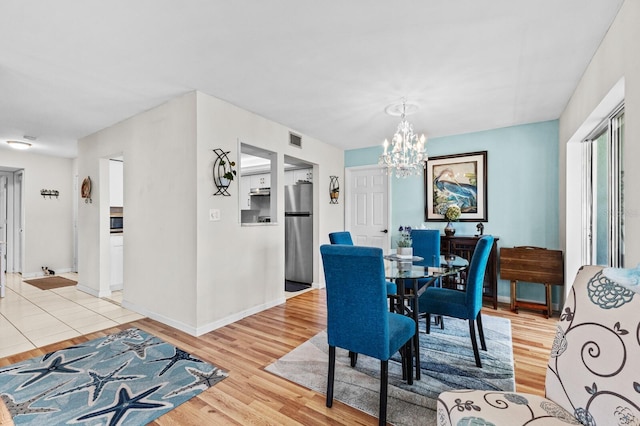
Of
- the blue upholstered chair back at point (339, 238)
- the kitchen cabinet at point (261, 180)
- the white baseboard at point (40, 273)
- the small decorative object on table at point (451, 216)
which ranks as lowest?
the white baseboard at point (40, 273)

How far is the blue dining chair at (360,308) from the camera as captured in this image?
1661 millimetres

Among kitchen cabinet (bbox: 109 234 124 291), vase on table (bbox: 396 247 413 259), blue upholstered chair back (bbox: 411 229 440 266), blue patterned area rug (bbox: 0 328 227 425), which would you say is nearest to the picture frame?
blue upholstered chair back (bbox: 411 229 440 266)

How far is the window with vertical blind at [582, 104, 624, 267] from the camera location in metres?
2.28

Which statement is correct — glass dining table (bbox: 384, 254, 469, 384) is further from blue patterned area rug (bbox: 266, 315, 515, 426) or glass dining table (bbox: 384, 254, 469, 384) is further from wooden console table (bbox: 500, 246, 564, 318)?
wooden console table (bbox: 500, 246, 564, 318)

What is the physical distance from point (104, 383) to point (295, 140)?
3343 millimetres

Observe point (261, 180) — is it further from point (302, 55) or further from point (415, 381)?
point (415, 381)

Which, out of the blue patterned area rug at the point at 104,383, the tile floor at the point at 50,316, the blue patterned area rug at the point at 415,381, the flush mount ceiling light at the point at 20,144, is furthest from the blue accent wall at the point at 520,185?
the flush mount ceiling light at the point at 20,144

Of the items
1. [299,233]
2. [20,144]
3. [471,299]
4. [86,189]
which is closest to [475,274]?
[471,299]

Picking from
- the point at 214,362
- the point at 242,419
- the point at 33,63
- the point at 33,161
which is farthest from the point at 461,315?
the point at 33,161

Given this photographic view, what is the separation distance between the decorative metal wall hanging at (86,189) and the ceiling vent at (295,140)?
3.05 metres

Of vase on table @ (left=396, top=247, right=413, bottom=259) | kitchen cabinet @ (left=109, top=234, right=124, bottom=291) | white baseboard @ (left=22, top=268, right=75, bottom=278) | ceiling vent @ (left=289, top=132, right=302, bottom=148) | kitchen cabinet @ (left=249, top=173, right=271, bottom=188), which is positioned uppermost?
ceiling vent @ (left=289, top=132, right=302, bottom=148)

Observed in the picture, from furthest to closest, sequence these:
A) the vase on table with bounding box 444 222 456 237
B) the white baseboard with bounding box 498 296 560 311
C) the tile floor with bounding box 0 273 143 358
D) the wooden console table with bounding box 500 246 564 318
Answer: the vase on table with bounding box 444 222 456 237
the white baseboard with bounding box 498 296 560 311
the wooden console table with bounding box 500 246 564 318
the tile floor with bounding box 0 273 143 358

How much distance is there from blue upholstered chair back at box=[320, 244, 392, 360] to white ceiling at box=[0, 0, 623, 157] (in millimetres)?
1479

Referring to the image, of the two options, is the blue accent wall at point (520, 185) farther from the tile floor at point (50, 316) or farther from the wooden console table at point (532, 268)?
the tile floor at point (50, 316)
